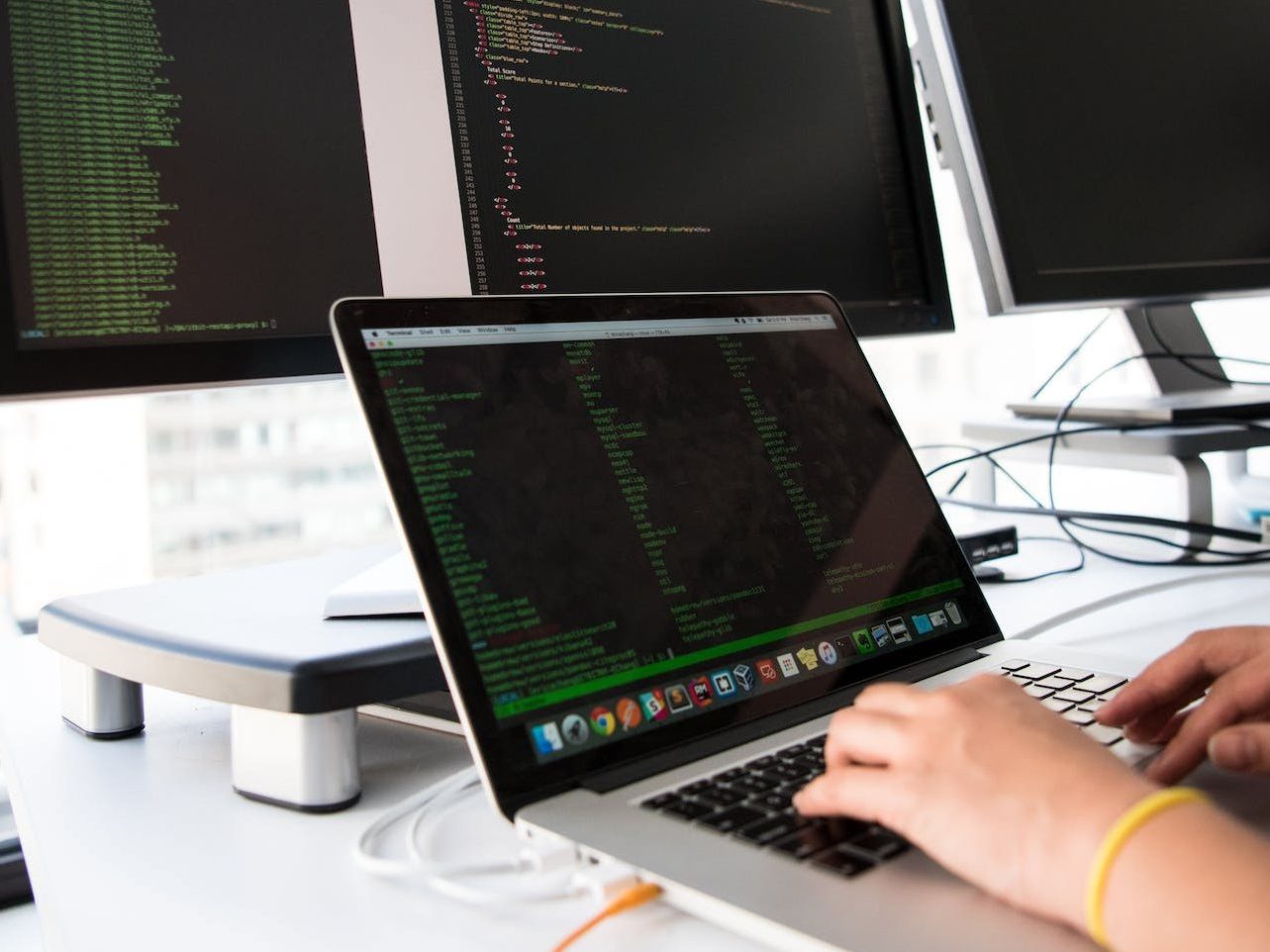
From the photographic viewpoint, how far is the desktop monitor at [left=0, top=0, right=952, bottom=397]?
0.58m

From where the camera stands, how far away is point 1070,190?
3.51 ft

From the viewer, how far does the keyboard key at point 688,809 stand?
44cm

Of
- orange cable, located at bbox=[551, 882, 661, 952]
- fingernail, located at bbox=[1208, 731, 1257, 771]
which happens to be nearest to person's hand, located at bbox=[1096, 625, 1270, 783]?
fingernail, located at bbox=[1208, 731, 1257, 771]

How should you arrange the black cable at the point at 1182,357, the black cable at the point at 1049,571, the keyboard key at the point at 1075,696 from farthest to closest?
the black cable at the point at 1182,357 → the black cable at the point at 1049,571 → the keyboard key at the point at 1075,696

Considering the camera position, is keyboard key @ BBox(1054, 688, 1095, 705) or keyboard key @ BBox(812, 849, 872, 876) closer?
keyboard key @ BBox(812, 849, 872, 876)

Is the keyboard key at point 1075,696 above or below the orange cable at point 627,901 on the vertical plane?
above

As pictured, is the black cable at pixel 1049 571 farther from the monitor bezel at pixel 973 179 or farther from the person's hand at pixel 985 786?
the person's hand at pixel 985 786

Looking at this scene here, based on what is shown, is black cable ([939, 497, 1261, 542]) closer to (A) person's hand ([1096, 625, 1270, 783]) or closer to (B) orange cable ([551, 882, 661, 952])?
(A) person's hand ([1096, 625, 1270, 783])

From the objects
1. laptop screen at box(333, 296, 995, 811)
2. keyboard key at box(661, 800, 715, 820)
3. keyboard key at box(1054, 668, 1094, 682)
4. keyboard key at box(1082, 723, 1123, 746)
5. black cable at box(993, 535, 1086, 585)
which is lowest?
keyboard key at box(1082, 723, 1123, 746)

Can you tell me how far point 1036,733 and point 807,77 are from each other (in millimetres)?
658

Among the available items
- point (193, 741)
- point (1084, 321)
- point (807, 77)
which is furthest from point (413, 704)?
point (1084, 321)

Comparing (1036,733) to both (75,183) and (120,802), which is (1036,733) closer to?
(120,802)

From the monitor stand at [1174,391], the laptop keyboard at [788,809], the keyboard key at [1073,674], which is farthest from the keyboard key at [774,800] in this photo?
the monitor stand at [1174,391]

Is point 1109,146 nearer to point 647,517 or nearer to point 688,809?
point 647,517
